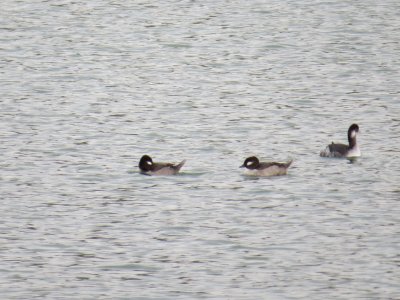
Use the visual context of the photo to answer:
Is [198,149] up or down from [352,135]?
down

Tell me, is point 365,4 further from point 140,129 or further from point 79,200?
point 79,200

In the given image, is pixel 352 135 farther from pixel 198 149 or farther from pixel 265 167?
pixel 198 149

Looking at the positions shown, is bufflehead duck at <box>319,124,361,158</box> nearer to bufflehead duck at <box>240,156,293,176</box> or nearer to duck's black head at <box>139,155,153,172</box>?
bufflehead duck at <box>240,156,293,176</box>

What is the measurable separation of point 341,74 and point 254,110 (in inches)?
222

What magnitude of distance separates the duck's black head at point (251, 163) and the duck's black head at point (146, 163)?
2.05 m

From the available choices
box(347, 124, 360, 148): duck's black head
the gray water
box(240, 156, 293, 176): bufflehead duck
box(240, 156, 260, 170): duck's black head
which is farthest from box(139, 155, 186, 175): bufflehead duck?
box(347, 124, 360, 148): duck's black head

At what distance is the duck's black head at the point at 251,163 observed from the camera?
27106 mm

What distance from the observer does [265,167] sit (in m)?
27.3

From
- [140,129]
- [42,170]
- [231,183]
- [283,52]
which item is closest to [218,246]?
[231,183]

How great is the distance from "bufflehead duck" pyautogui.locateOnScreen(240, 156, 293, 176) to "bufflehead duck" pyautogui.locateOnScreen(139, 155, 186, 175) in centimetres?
154

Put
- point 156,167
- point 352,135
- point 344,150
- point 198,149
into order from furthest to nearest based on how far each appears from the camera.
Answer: point 198,149
point 352,135
point 344,150
point 156,167

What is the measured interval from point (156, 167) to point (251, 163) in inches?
84.4

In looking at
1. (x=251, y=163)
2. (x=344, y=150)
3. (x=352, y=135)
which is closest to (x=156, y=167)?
(x=251, y=163)

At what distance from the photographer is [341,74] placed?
40.1 metres
